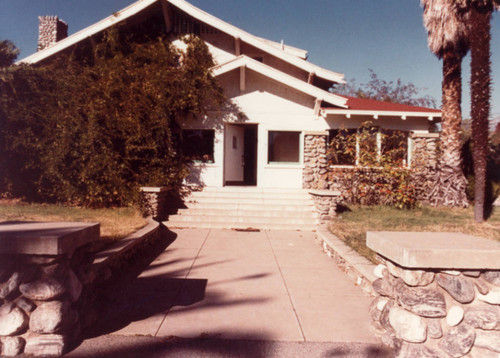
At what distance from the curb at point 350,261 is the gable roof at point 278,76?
241 inches

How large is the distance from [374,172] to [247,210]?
4.91m

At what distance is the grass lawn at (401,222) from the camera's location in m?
7.96

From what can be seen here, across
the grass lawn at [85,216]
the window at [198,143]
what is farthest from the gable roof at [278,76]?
the grass lawn at [85,216]

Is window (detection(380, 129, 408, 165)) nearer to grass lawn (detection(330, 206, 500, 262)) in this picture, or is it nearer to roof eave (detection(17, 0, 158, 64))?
grass lawn (detection(330, 206, 500, 262))

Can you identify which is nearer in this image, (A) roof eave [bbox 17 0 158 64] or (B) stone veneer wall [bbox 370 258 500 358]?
(B) stone veneer wall [bbox 370 258 500 358]

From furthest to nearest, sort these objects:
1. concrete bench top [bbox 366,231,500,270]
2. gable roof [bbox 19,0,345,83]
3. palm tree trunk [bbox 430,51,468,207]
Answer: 1. gable roof [bbox 19,0,345,83]
2. palm tree trunk [bbox 430,51,468,207]
3. concrete bench top [bbox 366,231,500,270]

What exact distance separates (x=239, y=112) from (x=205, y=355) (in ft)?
34.8

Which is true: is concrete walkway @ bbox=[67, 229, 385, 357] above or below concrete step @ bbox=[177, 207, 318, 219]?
below

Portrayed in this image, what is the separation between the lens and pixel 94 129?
34.2 feet

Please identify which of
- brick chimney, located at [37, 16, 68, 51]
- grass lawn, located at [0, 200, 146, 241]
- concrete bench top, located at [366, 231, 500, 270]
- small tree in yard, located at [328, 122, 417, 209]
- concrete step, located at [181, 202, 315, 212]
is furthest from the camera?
brick chimney, located at [37, 16, 68, 51]

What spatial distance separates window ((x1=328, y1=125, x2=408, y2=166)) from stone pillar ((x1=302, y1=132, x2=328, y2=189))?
354 mm

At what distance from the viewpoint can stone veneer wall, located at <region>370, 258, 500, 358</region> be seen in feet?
10.0

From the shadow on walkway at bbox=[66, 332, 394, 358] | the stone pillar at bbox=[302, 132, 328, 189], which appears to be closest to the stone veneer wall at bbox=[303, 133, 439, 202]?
the stone pillar at bbox=[302, 132, 328, 189]

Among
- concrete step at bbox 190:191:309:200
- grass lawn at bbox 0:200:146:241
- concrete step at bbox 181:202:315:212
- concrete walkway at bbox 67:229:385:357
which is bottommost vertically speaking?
concrete walkway at bbox 67:229:385:357
